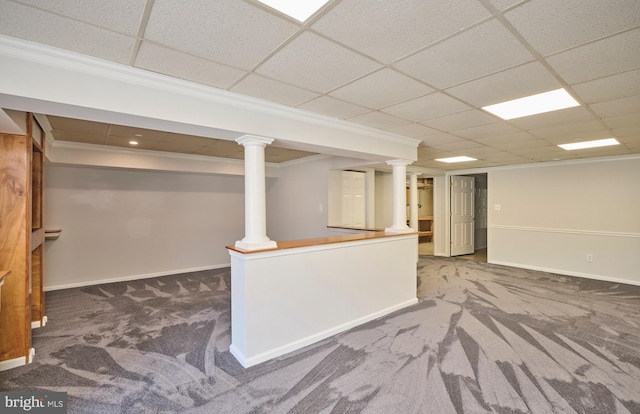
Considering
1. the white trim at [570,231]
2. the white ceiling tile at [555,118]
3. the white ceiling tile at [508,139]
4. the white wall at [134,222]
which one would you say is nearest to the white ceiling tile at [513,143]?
the white ceiling tile at [508,139]

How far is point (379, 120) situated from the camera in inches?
122

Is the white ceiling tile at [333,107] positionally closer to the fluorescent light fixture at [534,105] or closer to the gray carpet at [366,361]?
the fluorescent light fixture at [534,105]

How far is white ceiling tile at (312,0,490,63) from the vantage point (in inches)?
51.9

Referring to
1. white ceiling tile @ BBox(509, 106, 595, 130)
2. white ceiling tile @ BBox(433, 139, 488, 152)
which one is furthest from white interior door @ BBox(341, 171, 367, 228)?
white ceiling tile @ BBox(509, 106, 595, 130)

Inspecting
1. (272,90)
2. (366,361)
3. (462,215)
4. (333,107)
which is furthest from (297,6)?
(462,215)

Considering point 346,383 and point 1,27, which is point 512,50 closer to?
point 346,383

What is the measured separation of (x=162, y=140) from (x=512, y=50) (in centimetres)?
417

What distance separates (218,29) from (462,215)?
7552 millimetres

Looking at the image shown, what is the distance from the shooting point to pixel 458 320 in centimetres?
346

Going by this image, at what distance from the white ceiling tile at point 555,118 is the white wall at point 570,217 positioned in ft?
10.8

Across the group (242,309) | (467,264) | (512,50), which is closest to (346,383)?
(242,309)

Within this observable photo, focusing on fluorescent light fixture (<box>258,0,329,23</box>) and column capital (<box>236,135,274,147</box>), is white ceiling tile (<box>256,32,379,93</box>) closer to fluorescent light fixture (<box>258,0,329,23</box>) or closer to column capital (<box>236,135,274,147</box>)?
fluorescent light fixture (<box>258,0,329,23</box>)

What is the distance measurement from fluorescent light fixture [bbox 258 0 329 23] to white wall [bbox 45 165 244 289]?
502 cm

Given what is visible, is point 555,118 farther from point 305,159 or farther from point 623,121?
point 305,159
